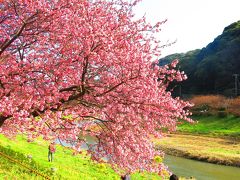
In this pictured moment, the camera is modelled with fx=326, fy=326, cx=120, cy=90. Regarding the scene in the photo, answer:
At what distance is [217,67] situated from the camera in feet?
345

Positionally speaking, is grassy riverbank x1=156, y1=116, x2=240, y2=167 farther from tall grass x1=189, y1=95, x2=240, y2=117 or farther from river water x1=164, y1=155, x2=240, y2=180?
tall grass x1=189, y1=95, x2=240, y2=117

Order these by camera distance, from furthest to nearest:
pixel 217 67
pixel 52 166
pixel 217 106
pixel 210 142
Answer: pixel 217 67 < pixel 217 106 < pixel 210 142 < pixel 52 166

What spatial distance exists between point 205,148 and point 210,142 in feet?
19.0

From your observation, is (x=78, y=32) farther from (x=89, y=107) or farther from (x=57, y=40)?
(x=89, y=107)

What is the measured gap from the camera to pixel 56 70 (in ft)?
34.2

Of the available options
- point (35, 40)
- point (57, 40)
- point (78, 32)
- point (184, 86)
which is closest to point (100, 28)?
point (78, 32)

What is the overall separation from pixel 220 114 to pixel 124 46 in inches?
2547

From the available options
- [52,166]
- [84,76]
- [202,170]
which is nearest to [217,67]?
[202,170]

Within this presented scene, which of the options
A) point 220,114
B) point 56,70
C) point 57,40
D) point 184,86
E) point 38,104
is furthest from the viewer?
point 184,86

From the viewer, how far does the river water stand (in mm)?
29922

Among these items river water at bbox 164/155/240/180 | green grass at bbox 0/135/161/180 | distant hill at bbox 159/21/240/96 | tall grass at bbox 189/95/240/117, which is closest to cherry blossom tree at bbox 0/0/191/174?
green grass at bbox 0/135/161/180

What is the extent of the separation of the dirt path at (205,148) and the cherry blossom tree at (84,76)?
90.0 feet

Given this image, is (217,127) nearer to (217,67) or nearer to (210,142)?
(210,142)

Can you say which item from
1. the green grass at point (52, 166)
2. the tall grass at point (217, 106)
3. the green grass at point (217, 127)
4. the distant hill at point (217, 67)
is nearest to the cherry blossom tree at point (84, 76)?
the green grass at point (52, 166)
